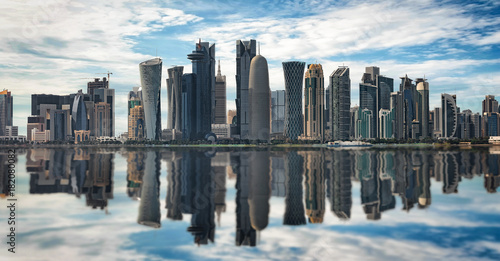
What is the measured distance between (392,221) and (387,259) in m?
17.8

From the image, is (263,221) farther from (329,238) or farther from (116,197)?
(116,197)

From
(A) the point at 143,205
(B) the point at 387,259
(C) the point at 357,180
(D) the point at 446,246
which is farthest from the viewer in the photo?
(C) the point at 357,180

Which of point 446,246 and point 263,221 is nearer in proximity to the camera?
point 446,246

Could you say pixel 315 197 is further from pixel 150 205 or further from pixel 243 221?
pixel 150 205

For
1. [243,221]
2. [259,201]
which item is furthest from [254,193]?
[243,221]

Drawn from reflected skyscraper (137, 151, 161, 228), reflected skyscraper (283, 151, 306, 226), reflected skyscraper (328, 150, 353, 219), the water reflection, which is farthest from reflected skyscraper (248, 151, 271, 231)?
reflected skyscraper (137, 151, 161, 228)

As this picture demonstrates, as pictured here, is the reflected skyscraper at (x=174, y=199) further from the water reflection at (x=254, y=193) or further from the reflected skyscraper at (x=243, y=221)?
the reflected skyscraper at (x=243, y=221)

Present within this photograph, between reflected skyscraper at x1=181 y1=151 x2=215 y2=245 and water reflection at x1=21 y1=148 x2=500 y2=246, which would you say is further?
water reflection at x1=21 y1=148 x2=500 y2=246

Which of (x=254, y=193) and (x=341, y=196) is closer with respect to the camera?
(x=341, y=196)

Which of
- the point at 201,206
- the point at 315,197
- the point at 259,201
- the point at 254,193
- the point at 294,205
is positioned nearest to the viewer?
the point at 201,206

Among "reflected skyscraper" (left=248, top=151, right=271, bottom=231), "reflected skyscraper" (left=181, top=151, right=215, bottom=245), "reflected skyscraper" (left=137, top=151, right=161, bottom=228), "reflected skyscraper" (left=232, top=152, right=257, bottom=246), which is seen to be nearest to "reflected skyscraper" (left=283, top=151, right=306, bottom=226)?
"reflected skyscraper" (left=248, top=151, right=271, bottom=231)

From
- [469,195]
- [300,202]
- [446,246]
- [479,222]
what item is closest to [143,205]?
[300,202]

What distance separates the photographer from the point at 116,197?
301 ft

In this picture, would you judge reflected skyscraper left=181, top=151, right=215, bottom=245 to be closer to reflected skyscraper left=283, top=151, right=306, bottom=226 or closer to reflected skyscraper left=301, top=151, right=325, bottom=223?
reflected skyscraper left=283, top=151, right=306, bottom=226
